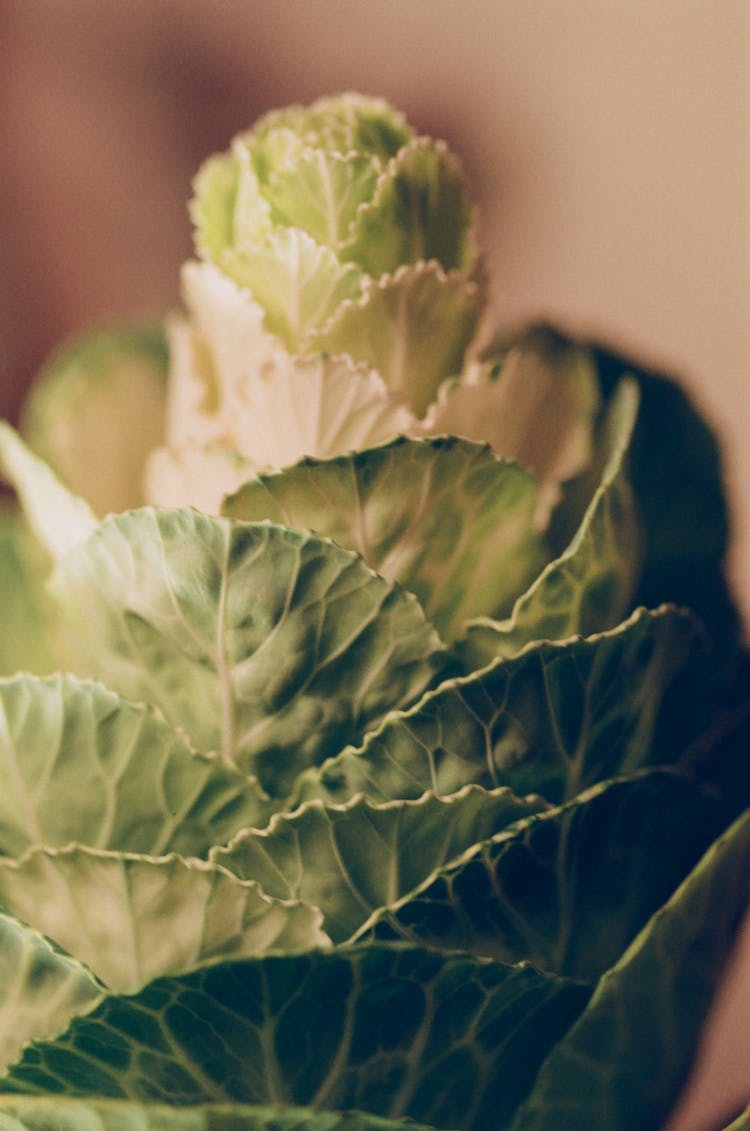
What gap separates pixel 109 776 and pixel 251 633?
58 millimetres

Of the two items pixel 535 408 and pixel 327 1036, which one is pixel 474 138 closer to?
pixel 535 408

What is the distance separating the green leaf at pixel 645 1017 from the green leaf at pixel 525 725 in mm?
45

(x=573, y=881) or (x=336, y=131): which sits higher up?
(x=336, y=131)

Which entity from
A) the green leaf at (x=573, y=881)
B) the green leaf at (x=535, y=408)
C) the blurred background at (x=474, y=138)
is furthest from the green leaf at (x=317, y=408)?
the blurred background at (x=474, y=138)

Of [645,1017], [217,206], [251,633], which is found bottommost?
[645,1017]

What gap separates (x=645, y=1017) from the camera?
1.07 ft

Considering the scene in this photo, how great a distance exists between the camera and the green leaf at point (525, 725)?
0.96 ft

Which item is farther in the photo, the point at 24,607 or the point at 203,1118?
the point at 24,607

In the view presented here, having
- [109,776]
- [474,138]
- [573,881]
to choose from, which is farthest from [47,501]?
[474,138]

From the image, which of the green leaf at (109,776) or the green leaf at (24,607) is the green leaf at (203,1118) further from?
the green leaf at (24,607)

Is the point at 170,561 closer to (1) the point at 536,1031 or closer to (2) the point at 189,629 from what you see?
(2) the point at 189,629

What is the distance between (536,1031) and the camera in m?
0.31

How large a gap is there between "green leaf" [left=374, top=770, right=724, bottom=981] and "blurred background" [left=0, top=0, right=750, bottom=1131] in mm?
229

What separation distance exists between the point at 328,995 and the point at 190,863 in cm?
5
